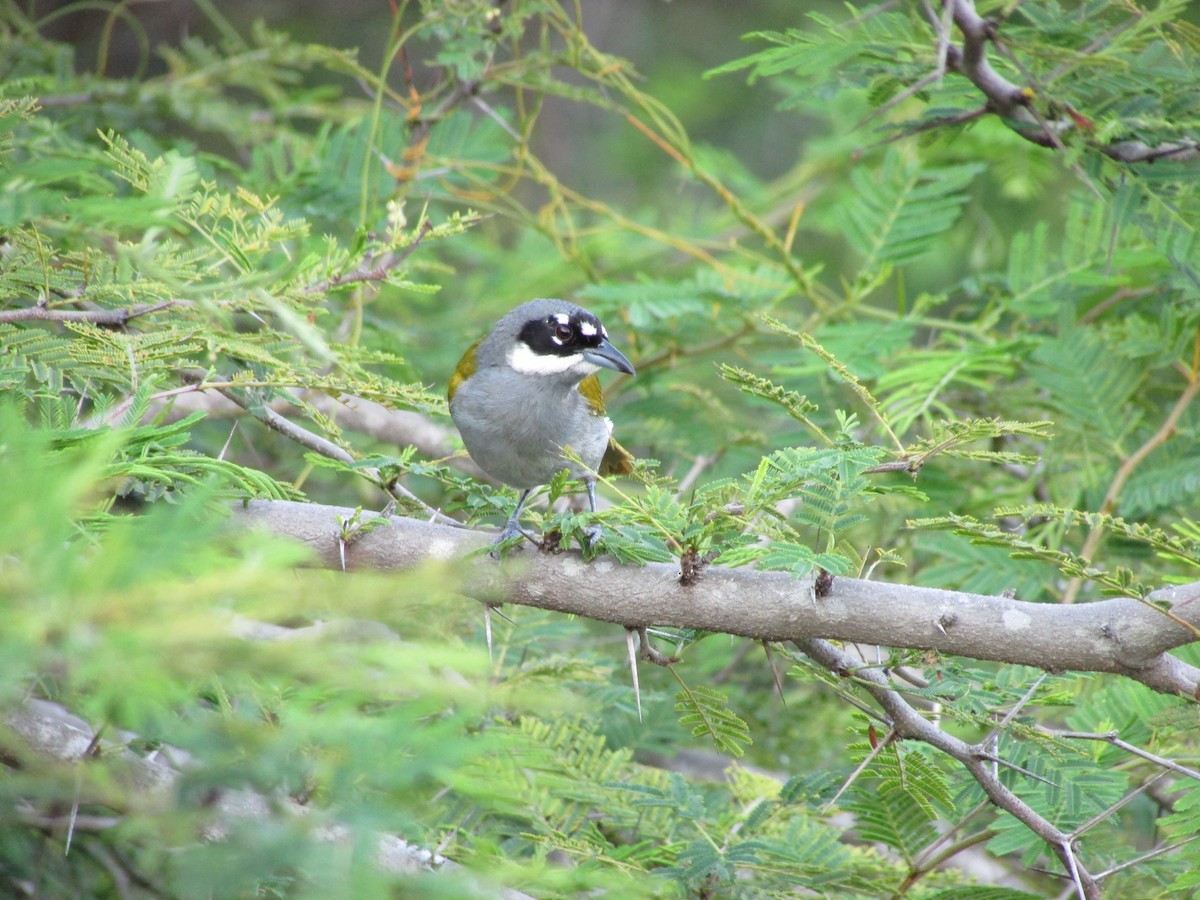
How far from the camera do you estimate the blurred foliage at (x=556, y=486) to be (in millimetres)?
1440

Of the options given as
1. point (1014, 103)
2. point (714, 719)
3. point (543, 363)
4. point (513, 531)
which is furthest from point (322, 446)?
point (1014, 103)

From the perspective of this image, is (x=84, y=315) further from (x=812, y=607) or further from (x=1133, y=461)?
(x=1133, y=461)

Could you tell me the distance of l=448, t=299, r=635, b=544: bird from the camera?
13.6 feet

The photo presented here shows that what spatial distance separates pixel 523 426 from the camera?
4168 mm

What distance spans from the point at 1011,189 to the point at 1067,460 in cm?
247

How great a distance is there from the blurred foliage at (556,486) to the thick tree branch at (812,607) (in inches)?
3.7

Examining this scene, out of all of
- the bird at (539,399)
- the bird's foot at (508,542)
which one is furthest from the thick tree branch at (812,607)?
the bird at (539,399)

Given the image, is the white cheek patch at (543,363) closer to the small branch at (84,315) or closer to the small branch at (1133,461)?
the small branch at (84,315)

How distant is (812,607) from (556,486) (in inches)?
28.0

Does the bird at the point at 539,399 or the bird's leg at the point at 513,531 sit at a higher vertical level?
the bird's leg at the point at 513,531

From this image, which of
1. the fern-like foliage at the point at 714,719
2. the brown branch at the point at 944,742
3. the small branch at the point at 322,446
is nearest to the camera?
the brown branch at the point at 944,742

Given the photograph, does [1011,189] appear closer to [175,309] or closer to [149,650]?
[175,309]

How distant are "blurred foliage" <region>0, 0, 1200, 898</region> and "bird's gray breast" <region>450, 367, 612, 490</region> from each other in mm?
319

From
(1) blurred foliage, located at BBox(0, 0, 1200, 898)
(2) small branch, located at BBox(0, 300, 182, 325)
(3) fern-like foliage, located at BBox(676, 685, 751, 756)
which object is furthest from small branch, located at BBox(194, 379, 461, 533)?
(3) fern-like foliage, located at BBox(676, 685, 751, 756)
